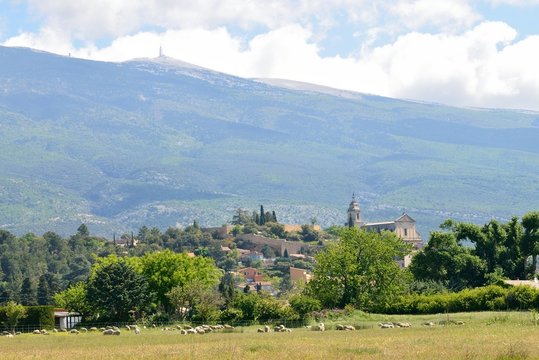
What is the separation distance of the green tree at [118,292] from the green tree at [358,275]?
16454 millimetres

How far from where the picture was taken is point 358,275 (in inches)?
3260

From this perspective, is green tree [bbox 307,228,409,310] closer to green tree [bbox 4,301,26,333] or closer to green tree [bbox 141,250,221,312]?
green tree [bbox 141,250,221,312]

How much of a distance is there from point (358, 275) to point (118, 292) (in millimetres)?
20619

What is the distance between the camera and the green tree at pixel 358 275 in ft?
267

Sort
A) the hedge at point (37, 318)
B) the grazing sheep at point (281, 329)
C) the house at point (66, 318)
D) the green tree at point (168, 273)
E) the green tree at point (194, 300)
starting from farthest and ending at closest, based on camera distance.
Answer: the house at point (66, 318), the green tree at point (168, 273), the hedge at point (37, 318), the green tree at point (194, 300), the grazing sheep at point (281, 329)

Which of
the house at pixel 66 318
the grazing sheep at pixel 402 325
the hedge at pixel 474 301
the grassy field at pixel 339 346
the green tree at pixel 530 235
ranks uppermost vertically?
the green tree at pixel 530 235

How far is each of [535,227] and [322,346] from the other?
56.8 meters

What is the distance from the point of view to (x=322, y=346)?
44.8 m

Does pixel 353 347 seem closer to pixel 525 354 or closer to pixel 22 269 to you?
pixel 525 354

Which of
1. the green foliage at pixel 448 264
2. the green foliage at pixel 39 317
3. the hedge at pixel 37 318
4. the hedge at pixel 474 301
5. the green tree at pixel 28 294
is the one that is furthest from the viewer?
the green tree at pixel 28 294

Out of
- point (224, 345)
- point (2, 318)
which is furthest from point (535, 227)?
point (224, 345)

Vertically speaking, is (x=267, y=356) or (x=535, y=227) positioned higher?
(x=535, y=227)

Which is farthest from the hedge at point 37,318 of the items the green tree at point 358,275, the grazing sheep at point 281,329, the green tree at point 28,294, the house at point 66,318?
the green tree at point 28,294

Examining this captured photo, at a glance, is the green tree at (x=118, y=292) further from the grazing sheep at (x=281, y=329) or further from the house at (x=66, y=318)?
the grazing sheep at (x=281, y=329)
